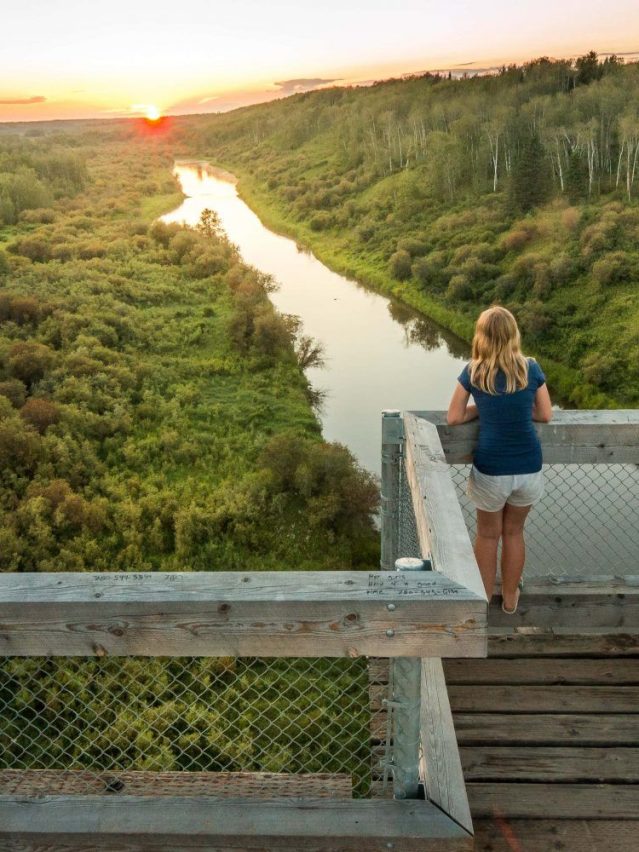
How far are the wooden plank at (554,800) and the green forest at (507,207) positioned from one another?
973 inches

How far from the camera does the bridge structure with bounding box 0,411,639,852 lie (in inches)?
86.4

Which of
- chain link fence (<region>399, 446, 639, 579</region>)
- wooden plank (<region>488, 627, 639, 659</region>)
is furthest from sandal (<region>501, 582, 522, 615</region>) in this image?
chain link fence (<region>399, 446, 639, 579</region>)

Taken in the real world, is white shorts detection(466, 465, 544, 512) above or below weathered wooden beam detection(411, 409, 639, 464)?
below

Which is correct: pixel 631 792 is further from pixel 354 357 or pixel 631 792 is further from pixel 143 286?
pixel 143 286

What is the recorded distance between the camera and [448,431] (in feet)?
13.3

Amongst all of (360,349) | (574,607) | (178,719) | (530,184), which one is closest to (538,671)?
(574,607)

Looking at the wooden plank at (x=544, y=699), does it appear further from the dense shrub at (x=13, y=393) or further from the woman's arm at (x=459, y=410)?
the dense shrub at (x=13, y=393)

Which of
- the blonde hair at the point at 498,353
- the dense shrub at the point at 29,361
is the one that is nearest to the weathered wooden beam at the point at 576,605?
the blonde hair at the point at 498,353

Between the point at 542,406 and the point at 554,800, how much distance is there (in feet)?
6.07

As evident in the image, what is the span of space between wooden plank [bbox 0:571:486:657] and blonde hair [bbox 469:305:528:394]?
1756mm

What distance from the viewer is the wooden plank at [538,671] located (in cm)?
395

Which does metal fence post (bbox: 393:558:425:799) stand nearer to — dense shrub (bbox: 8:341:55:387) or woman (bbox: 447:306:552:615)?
woman (bbox: 447:306:552:615)

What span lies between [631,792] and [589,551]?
1381 centimetres

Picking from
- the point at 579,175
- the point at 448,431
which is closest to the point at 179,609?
the point at 448,431
